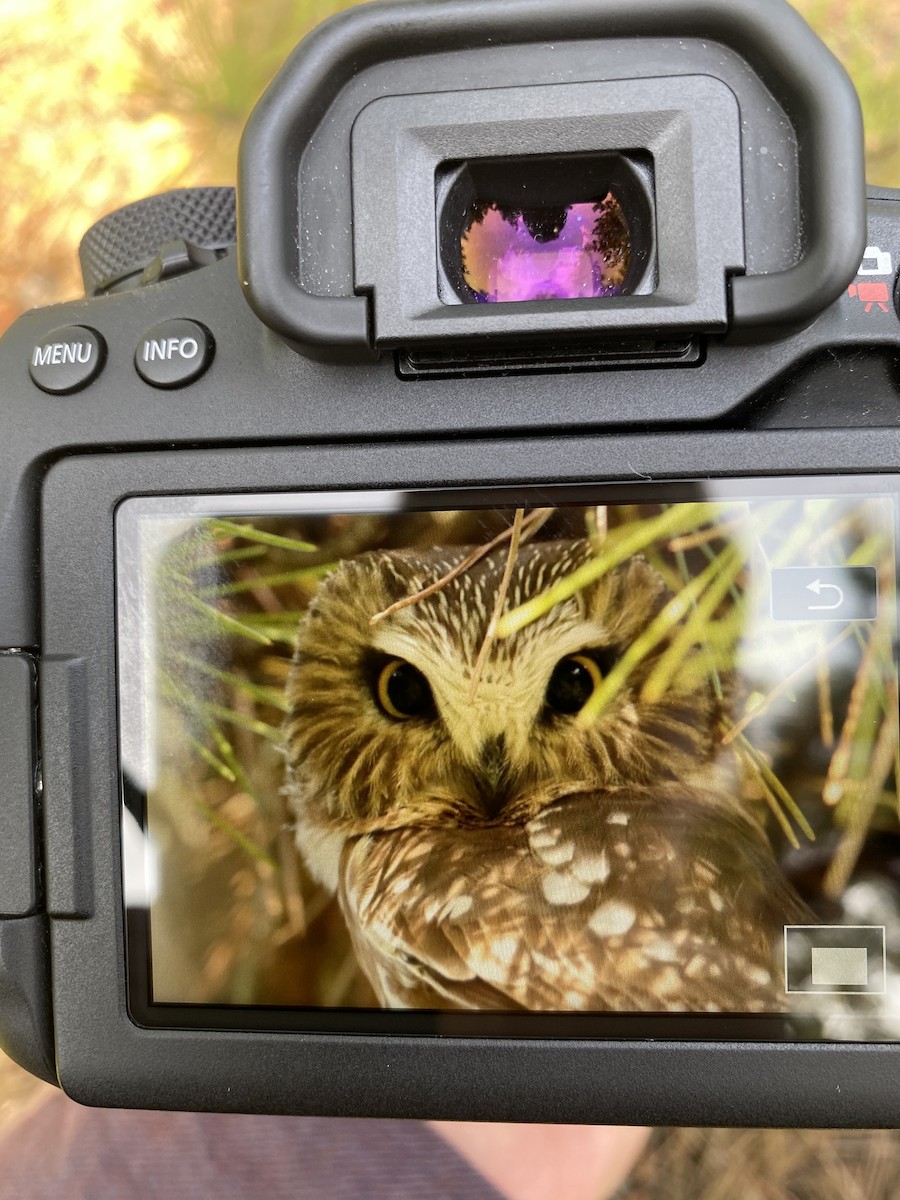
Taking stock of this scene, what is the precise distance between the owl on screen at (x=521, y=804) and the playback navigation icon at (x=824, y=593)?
0.13 ft

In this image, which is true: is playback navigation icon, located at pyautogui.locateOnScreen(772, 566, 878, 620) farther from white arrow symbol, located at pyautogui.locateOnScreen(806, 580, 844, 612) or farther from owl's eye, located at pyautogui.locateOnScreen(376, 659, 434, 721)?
owl's eye, located at pyautogui.locateOnScreen(376, 659, 434, 721)

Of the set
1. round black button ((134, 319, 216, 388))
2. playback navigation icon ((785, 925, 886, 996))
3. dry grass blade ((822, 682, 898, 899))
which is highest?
round black button ((134, 319, 216, 388))

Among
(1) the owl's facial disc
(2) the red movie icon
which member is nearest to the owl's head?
(1) the owl's facial disc

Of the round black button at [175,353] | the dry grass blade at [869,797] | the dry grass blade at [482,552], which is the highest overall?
the round black button at [175,353]

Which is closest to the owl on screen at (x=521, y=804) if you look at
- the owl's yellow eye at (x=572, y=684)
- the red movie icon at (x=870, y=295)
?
the owl's yellow eye at (x=572, y=684)

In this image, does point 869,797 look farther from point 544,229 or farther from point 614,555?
point 544,229

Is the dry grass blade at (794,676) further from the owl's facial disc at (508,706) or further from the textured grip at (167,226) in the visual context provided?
the textured grip at (167,226)

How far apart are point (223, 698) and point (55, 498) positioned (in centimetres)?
10

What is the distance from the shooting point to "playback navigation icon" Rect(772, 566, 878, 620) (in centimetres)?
34

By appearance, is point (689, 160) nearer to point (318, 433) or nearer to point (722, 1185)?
point (318, 433)

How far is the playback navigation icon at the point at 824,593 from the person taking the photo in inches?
13.4

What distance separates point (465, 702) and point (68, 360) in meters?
0.20

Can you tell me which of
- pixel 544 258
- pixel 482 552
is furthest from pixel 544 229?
pixel 482 552

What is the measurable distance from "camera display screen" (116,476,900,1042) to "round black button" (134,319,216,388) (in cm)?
5
